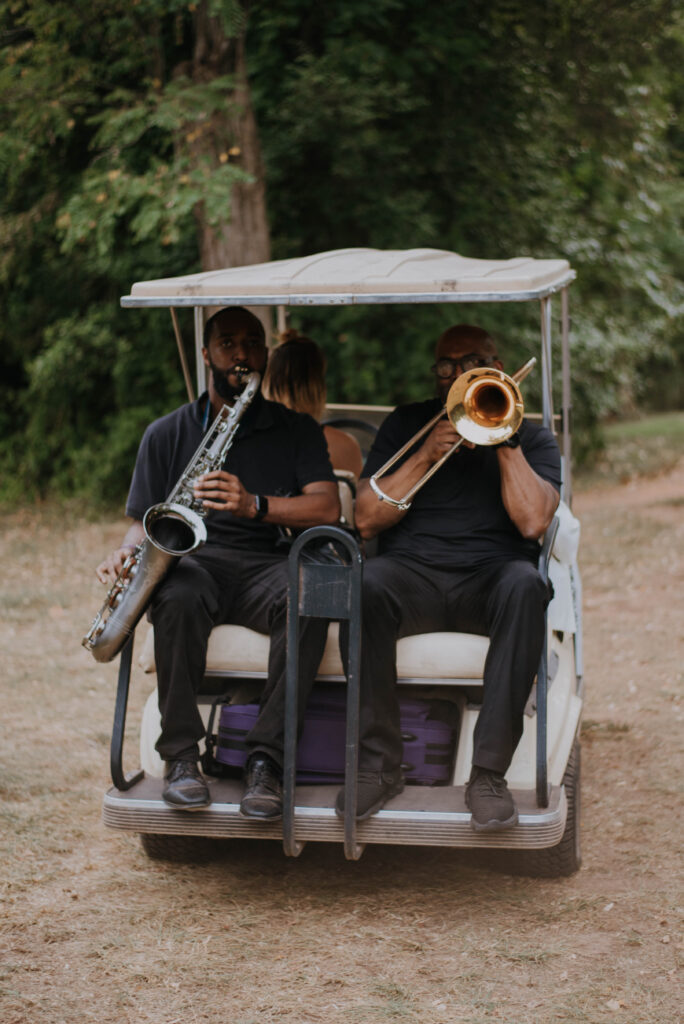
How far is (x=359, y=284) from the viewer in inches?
144

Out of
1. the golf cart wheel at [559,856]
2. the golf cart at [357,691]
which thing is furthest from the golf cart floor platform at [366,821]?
the golf cart wheel at [559,856]

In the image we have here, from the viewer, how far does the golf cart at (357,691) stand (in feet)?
11.2

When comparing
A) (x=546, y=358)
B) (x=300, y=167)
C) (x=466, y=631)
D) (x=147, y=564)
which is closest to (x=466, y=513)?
(x=466, y=631)

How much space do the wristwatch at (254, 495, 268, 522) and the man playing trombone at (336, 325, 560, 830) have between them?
0.99 ft

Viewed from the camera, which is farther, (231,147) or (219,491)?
(231,147)

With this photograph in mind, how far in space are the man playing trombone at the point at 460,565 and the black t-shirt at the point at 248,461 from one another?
0.78ft

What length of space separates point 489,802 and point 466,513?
1.01 meters

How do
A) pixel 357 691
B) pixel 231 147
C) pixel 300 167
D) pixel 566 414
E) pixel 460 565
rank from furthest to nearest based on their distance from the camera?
pixel 300 167
pixel 231 147
pixel 566 414
pixel 460 565
pixel 357 691

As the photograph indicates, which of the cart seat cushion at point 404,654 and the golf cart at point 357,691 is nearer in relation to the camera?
the golf cart at point 357,691

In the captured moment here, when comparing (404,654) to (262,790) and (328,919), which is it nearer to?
(262,790)

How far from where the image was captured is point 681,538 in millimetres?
10242

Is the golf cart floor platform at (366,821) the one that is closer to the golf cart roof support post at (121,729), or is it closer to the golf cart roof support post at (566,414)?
the golf cart roof support post at (121,729)

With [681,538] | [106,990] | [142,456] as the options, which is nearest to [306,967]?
[106,990]

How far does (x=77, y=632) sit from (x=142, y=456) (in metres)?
3.50
